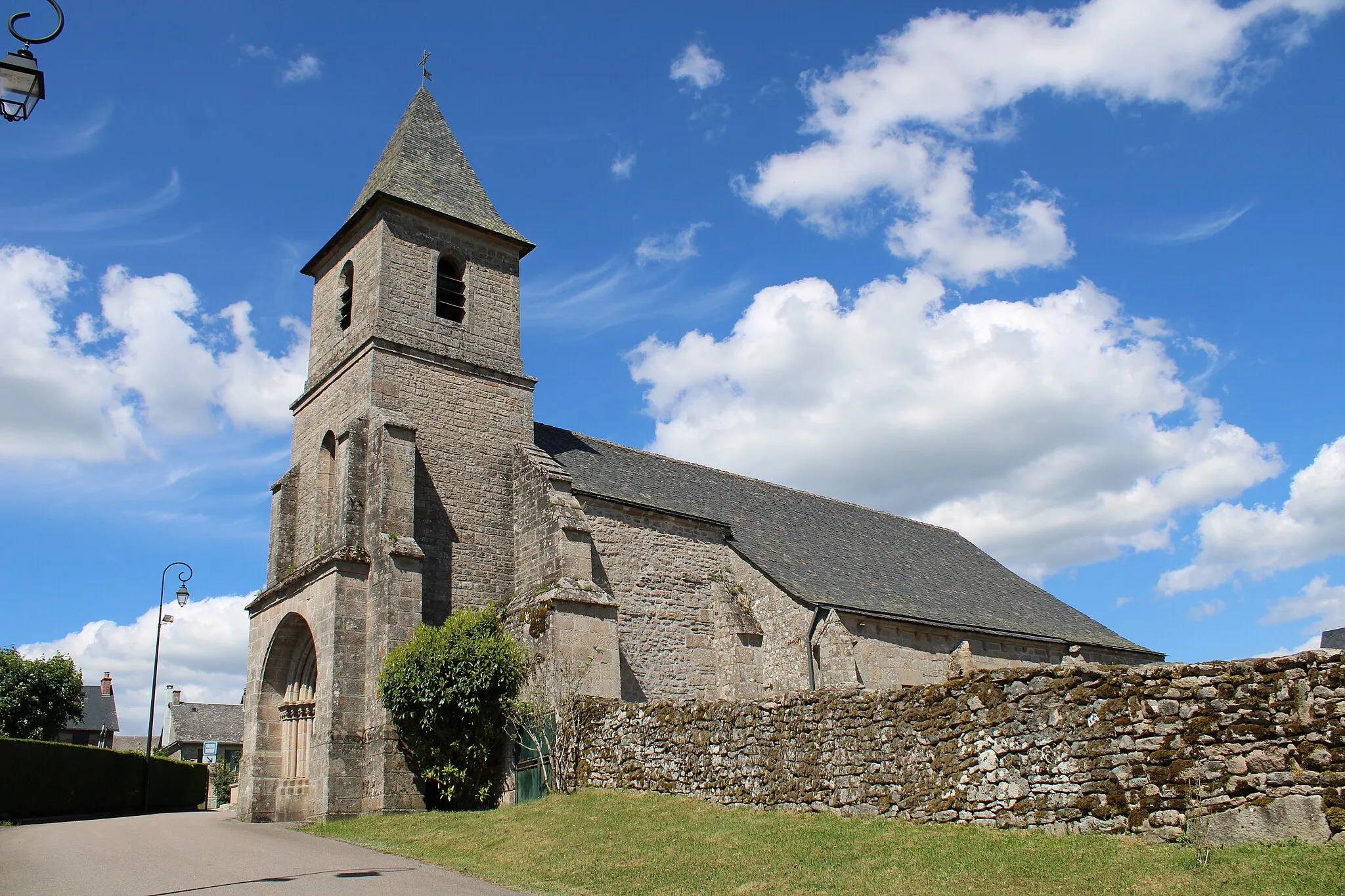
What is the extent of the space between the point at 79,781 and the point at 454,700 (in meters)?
16.2

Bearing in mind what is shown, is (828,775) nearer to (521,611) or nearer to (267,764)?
(521,611)

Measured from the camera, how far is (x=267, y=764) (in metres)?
19.5

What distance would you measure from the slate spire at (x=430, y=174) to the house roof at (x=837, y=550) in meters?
5.75

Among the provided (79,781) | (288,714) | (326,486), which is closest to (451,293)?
(326,486)

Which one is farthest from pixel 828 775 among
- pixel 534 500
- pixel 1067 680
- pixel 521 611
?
pixel 534 500

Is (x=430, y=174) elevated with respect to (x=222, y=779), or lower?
elevated

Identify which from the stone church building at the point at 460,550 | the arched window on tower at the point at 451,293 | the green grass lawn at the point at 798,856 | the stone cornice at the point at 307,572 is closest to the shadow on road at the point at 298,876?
the green grass lawn at the point at 798,856

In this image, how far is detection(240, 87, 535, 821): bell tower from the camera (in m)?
17.5

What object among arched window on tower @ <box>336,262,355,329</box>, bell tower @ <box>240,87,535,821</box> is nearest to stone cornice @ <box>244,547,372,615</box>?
bell tower @ <box>240,87,535,821</box>

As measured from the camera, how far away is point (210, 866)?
11281mm

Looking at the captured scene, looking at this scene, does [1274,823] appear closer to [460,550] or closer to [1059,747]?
[1059,747]

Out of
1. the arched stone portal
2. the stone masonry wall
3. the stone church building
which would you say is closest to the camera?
the stone masonry wall

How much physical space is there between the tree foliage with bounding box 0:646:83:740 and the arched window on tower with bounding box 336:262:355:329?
25166 mm

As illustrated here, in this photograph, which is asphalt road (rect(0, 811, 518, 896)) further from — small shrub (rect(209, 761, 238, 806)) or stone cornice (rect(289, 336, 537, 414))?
small shrub (rect(209, 761, 238, 806))
